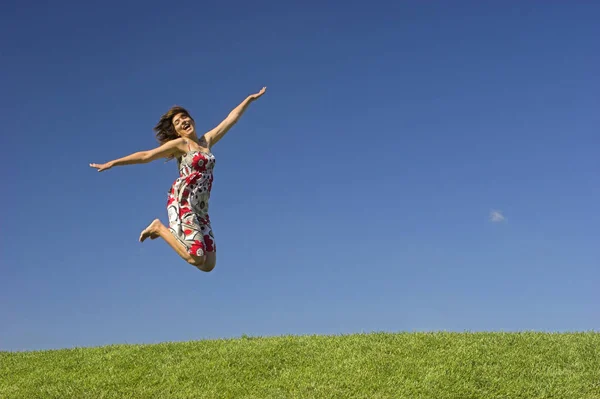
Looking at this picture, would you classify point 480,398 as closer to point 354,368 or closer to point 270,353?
point 354,368

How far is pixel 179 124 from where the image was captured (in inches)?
368

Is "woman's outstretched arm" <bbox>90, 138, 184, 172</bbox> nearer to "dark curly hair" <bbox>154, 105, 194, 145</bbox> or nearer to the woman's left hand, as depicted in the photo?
"dark curly hair" <bbox>154, 105, 194, 145</bbox>

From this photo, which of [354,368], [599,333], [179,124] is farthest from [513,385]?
[179,124]

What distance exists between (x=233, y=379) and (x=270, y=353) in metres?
1.17

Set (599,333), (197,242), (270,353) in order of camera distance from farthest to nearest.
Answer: (599,333), (270,353), (197,242)

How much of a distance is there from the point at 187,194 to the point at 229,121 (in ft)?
4.83

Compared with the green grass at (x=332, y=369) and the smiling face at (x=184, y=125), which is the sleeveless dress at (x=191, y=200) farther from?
the green grass at (x=332, y=369)

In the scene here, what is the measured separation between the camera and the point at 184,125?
9.34 m

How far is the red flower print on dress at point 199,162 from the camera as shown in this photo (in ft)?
29.8

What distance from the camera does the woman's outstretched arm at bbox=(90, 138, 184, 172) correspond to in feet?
27.5

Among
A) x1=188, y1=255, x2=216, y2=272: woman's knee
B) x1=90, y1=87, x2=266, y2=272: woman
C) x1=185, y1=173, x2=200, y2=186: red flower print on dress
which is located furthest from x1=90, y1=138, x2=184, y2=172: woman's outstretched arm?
x1=188, y1=255, x2=216, y2=272: woman's knee

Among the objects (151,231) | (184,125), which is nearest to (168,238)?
(151,231)

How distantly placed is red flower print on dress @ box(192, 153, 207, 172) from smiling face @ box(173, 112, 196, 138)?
0.38 m

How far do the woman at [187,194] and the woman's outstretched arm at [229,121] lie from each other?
0.24 m
